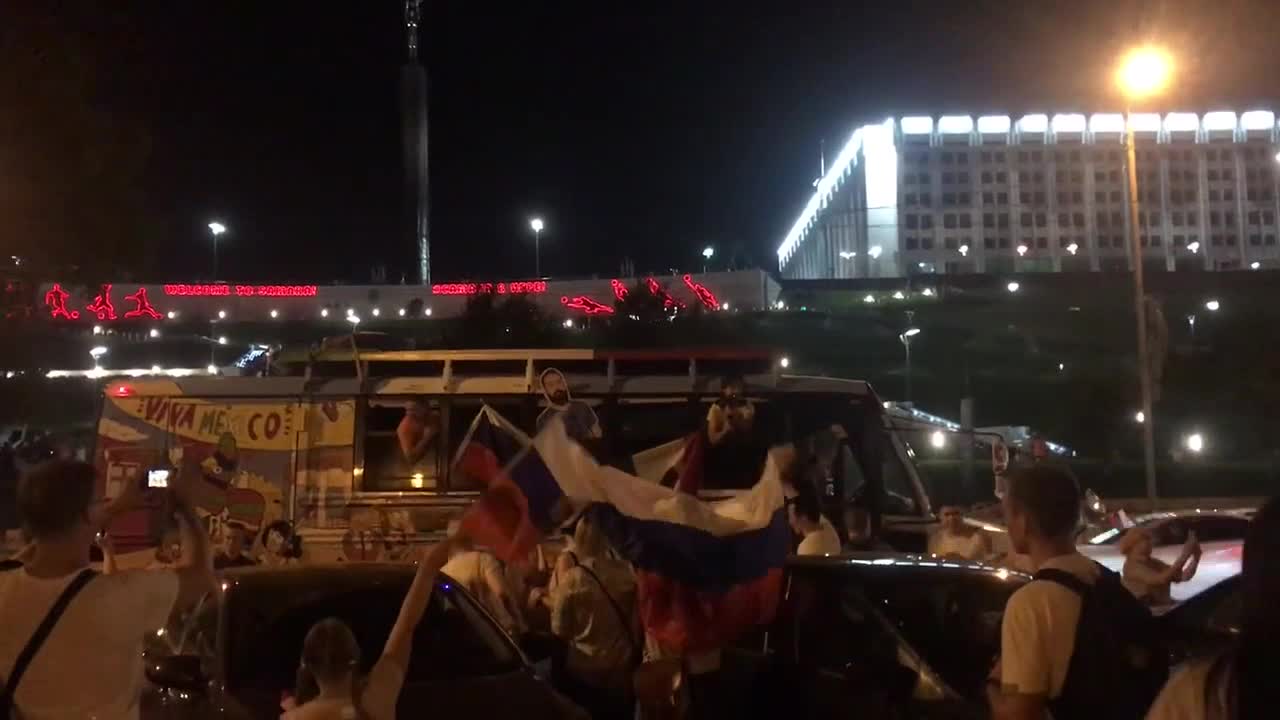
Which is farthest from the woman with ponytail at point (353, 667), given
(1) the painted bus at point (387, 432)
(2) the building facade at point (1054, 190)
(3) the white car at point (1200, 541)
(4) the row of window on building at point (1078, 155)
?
(4) the row of window on building at point (1078, 155)

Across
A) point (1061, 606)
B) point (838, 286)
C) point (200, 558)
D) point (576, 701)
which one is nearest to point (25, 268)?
point (576, 701)

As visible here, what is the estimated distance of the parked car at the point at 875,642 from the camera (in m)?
5.62

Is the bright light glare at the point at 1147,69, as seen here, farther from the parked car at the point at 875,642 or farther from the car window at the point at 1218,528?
the parked car at the point at 875,642

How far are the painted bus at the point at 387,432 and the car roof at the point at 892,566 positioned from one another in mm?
3978

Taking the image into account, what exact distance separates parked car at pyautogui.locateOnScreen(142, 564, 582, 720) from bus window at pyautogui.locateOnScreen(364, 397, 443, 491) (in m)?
3.89

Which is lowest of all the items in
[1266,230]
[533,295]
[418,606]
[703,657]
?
[703,657]

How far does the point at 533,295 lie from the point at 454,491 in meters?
64.7

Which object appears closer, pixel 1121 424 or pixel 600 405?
pixel 600 405

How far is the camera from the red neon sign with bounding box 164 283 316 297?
80750mm

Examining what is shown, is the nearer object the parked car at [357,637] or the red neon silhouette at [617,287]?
the parked car at [357,637]

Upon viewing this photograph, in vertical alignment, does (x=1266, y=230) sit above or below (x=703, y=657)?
above

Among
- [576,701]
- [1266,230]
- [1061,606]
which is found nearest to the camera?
[1061,606]

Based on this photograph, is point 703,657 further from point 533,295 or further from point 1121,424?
point 533,295

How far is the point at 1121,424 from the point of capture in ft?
177
